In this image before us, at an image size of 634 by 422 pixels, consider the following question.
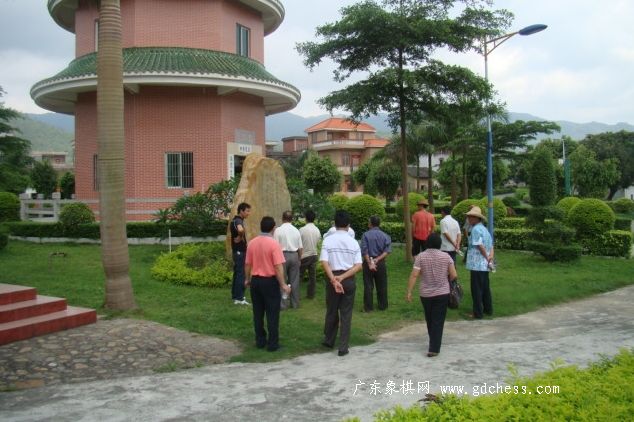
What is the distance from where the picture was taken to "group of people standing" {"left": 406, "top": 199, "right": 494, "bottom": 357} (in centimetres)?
690

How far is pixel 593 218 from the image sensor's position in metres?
16.4

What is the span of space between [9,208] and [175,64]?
26.8 feet

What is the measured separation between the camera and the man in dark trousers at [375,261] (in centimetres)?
959

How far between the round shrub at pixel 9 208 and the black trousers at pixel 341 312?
16641 mm

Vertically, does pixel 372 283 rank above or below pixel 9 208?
below

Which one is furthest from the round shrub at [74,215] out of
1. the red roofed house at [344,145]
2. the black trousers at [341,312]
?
the red roofed house at [344,145]

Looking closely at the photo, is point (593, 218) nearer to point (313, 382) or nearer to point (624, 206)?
point (313, 382)

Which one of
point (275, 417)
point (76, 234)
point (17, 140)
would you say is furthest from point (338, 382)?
point (17, 140)

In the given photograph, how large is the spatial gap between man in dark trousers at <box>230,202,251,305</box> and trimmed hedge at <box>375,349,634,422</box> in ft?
19.5

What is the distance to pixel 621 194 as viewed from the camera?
69.3 meters

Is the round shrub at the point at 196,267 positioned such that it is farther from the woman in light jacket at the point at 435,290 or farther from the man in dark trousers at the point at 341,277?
the woman in light jacket at the point at 435,290

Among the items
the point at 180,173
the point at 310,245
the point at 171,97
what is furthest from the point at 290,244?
the point at 171,97

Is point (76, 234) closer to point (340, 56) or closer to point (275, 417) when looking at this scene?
point (340, 56)

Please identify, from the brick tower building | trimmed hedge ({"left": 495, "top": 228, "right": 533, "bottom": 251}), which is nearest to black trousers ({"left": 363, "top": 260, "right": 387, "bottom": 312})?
trimmed hedge ({"left": 495, "top": 228, "right": 533, "bottom": 251})
